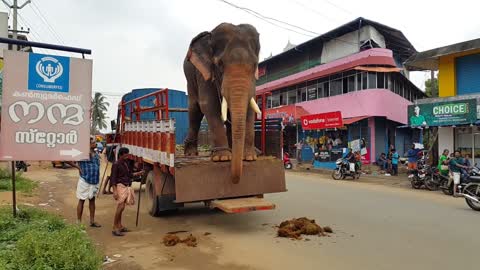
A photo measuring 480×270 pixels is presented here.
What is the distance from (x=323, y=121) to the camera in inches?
867

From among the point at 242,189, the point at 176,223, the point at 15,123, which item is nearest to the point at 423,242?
the point at 242,189

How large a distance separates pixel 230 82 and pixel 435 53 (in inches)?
550

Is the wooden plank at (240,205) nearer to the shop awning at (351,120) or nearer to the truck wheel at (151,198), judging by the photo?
the truck wheel at (151,198)

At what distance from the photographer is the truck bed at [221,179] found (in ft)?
20.5

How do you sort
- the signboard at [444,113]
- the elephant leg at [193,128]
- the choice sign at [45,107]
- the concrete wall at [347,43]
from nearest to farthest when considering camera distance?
1. the choice sign at [45,107]
2. the elephant leg at [193,128]
3. the signboard at [444,113]
4. the concrete wall at [347,43]

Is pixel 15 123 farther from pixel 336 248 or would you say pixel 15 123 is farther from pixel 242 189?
pixel 336 248

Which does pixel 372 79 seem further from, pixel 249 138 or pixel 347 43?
pixel 249 138

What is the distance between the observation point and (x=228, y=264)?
5.00m

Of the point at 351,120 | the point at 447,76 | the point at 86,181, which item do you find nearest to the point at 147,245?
the point at 86,181

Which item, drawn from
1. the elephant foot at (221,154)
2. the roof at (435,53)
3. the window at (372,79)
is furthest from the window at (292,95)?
the elephant foot at (221,154)

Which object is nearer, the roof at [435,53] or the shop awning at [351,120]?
the roof at [435,53]

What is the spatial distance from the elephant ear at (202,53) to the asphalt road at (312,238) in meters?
2.83

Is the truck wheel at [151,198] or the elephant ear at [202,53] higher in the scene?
the elephant ear at [202,53]

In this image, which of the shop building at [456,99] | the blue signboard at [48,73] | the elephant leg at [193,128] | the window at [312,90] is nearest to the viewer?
the blue signboard at [48,73]
